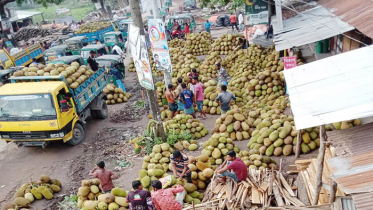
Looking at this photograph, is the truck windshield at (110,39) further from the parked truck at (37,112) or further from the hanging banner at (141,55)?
the hanging banner at (141,55)

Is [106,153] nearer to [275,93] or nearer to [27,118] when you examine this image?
[27,118]

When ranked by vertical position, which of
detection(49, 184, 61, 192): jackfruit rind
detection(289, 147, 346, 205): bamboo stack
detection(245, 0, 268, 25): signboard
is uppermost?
detection(245, 0, 268, 25): signboard

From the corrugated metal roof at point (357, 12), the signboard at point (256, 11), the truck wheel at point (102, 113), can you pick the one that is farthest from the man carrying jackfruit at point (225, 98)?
the signboard at point (256, 11)

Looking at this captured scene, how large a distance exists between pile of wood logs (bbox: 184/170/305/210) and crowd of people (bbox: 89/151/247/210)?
21cm

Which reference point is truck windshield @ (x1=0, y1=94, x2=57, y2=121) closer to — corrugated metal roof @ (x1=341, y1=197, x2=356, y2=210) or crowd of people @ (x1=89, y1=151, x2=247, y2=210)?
crowd of people @ (x1=89, y1=151, x2=247, y2=210)

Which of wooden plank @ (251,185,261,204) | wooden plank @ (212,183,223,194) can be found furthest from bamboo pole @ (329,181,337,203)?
wooden plank @ (212,183,223,194)

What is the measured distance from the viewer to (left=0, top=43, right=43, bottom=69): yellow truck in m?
18.4

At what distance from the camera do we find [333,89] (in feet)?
16.5

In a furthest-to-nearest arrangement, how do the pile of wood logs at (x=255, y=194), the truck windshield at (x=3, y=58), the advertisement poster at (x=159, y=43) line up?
the truck windshield at (x=3, y=58) → the advertisement poster at (x=159, y=43) → the pile of wood logs at (x=255, y=194)

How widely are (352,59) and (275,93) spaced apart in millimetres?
5980

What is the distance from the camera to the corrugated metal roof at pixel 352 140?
4.29 meters

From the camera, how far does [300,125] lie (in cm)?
444

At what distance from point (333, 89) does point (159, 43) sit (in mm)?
5933

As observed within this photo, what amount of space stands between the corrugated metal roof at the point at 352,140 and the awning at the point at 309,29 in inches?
181
